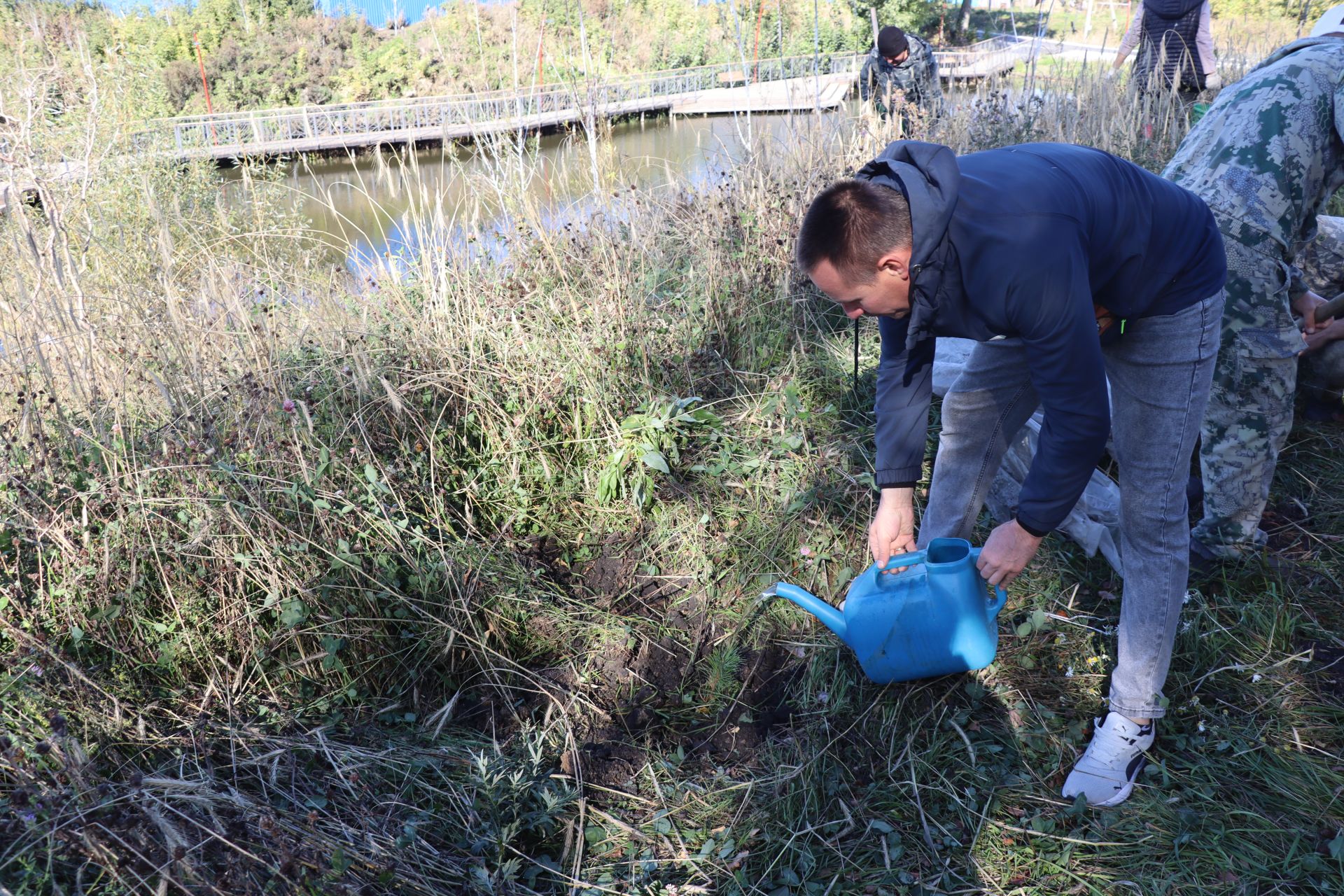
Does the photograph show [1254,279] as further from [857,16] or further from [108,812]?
[857,16]

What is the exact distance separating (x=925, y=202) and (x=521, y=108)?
3.04 meters

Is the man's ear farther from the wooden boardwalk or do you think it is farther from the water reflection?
the wooden boardwalk

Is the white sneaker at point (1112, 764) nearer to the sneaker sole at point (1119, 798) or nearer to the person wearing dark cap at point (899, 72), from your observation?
the sneaker sole at point (1119, 798)

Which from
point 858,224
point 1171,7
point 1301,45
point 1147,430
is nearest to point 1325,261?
point 1301,45

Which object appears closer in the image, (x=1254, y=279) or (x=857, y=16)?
(x=1254, y=279)

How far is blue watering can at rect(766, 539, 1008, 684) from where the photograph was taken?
1990 millimetres

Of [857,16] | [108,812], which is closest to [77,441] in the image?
[108,812]

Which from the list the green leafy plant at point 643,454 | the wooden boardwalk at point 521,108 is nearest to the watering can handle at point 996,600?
the green leafy plant at point 643,454

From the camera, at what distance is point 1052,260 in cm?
153

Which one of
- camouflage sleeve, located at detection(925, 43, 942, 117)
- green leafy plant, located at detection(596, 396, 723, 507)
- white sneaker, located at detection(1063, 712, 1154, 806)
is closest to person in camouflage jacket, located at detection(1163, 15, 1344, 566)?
white sneaker, located at detection(1063, 712, 1154, 806)

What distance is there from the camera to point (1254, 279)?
232cm

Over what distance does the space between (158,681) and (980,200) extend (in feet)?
7.43

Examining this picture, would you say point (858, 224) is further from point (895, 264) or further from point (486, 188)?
point (486, 188)

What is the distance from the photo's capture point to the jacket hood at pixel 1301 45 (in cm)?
243
